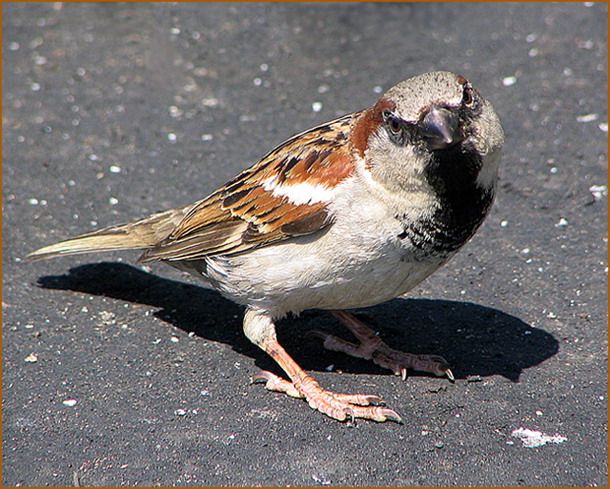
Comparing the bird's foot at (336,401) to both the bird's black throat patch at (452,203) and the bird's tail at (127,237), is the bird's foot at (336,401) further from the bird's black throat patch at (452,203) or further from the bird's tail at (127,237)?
the bird's tail at (127,237)

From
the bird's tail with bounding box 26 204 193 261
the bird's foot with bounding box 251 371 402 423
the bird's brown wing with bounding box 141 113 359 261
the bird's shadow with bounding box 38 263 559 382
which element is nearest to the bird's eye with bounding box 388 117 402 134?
the bird's brown wing with bounding box 141 113 359 261

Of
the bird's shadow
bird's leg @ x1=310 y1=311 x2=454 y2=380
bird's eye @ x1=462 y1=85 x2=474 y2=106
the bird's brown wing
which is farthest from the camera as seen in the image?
the bird's shadow

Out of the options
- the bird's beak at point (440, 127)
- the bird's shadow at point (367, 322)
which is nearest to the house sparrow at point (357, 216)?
the bird's beak at point (440, 127)

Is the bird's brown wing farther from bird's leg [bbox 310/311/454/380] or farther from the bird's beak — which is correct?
bird's leg [bbox 310/311/454/380]

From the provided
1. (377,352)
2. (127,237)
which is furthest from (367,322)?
(127,237)

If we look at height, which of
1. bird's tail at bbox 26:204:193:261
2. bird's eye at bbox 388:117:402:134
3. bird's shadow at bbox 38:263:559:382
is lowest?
bird's shadow at bbox 38:263:559:382

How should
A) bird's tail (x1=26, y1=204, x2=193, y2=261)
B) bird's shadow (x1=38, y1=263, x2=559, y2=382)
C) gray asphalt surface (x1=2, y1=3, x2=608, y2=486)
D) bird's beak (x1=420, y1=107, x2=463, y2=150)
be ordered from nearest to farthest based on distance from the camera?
bird's beak (x1=420, y1=107, x2=463, y2=150), gray asphalt surface (x1=2, y1=3, x2=608, y2=486), bird's shadow (x1=38, y1=263, x2=559, y2=382), bird's tail (x1=26, y1=204, x2=193, y2=261)
